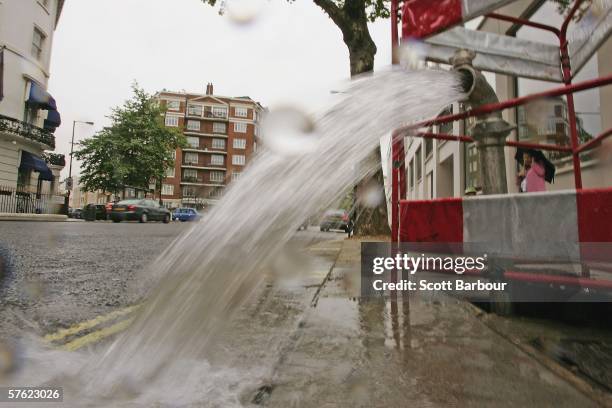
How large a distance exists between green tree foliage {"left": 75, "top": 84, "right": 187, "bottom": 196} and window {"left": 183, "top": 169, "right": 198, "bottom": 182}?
32.1 meters

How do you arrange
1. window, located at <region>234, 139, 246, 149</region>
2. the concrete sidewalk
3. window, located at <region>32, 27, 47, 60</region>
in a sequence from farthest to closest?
window, located at <region>234, 139, 246, 149</region> < window, located at <region>32, 27, 47, 60</region> < the concrete sidewalk

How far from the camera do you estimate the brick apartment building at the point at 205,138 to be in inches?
2397

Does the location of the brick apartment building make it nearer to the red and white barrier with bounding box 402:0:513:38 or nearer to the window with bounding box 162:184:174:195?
the window with bounding box 162:184:174:195

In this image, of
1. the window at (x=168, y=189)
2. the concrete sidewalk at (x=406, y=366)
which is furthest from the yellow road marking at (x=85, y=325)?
the window at (x=168, y=189)

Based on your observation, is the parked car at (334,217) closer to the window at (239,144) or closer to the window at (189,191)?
the window at (189,191)

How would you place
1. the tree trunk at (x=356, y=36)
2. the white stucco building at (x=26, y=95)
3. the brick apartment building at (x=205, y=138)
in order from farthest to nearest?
the brick apartment building at (x=205, y=138)
the white stucco building at (x=26, y=95)
the tree trunk at (x=356, y=36)

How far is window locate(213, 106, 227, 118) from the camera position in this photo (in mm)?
63031

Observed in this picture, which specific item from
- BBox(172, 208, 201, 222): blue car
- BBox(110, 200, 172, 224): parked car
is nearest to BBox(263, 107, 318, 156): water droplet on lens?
BBox(110, 200, 172, 224): parked car

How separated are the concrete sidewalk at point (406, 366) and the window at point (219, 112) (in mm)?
64447

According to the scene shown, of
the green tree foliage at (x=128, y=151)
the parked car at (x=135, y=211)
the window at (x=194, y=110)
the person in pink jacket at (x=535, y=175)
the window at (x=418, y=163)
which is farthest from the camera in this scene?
the window at (x=194, y=110)

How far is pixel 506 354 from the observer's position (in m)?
1.31

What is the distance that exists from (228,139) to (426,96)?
208 feet

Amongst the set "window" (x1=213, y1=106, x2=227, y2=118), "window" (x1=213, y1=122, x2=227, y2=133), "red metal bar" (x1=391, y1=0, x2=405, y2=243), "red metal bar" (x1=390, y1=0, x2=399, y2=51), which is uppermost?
"window" (x1=213, y1=106, x2=227, y2=118)

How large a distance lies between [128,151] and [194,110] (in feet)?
118
